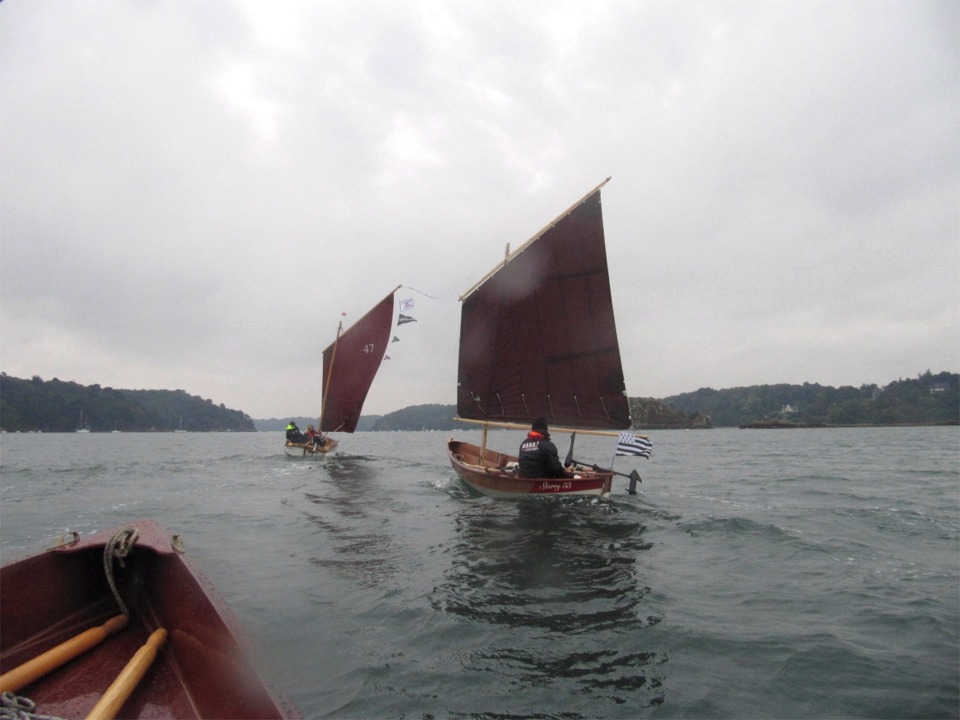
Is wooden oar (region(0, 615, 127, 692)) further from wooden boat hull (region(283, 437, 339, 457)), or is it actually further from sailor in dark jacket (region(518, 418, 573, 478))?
wooden boat hull (region(283, 437, 339, 457))

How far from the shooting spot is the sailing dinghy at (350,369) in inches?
1376

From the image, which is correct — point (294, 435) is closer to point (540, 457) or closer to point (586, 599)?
point (540, 457)

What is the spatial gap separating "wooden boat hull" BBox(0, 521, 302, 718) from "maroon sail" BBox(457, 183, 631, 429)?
48.4 ft

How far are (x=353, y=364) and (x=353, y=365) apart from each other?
0.31 ft

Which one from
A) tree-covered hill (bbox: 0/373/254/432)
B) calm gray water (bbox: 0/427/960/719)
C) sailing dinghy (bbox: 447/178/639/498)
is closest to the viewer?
calm gray water (bbox: 0/427/960/719)

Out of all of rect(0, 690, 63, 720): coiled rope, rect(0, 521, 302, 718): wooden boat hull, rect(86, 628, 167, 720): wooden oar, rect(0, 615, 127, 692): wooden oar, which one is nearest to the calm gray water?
rect(0, 521, 302, 718): wooden boat hull

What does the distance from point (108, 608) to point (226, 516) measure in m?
10.8

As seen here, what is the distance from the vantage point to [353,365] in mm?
36938

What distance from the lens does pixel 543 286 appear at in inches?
730

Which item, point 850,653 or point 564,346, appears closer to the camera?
point 850,653

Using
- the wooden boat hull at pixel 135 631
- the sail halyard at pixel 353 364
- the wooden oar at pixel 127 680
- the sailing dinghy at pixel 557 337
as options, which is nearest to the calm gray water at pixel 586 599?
the wooden boat hull at pixel 135 631

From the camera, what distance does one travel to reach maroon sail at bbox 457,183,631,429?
18000 mm

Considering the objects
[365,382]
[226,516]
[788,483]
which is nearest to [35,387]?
[365,382]

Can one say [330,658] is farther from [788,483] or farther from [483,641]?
[788,483]
